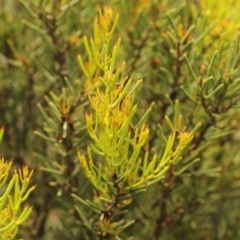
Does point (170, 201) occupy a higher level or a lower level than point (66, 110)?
lower

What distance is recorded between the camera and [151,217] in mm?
659

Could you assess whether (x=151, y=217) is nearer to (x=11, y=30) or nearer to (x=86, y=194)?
(x=86, y=194)

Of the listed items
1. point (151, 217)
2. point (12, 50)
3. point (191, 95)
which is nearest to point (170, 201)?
point (151, 217)

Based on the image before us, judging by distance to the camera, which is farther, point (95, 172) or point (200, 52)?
point (200, 52)

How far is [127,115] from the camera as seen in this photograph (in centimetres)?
46

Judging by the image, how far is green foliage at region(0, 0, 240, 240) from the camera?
→ 51cm

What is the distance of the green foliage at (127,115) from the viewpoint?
51 centimetres

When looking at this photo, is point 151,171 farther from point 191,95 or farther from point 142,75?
point 142,75

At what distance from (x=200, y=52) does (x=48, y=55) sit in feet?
0.72

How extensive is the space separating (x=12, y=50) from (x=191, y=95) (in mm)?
291

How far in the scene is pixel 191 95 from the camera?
0.57 meters

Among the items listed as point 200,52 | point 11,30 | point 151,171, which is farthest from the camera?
point 11,30

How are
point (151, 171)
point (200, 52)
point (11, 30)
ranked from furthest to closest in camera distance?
point (11, 30) → point (200, 52) → point (151, 171)

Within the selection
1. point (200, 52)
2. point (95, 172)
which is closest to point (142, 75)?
point (200, 52)
